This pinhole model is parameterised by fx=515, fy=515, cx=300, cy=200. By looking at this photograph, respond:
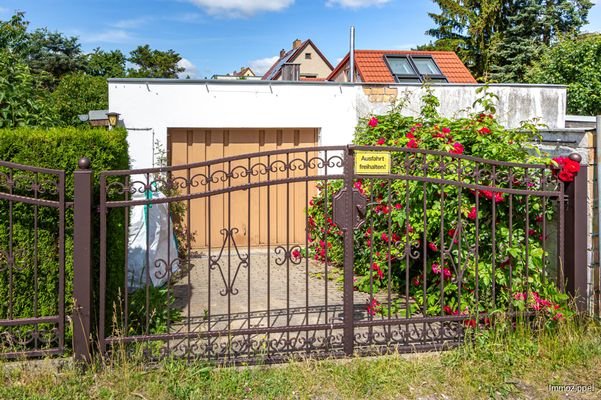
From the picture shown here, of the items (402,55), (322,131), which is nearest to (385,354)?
(322,131)

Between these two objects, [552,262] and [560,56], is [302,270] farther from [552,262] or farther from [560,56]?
[560,56]

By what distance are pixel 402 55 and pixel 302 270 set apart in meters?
9.37

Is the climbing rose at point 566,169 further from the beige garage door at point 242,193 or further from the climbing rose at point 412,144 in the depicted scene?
the beige garage door at point 242,193

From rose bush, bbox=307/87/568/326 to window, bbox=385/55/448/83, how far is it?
824 cm

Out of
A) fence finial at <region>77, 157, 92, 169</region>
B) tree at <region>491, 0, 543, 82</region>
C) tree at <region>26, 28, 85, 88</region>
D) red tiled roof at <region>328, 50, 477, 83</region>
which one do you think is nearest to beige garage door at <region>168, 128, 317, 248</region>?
fence finial at <region>77, 157, 92, 169</region>

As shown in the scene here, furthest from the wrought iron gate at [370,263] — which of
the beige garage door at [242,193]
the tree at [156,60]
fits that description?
the tree at [156,60]

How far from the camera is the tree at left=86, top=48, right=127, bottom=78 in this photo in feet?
129

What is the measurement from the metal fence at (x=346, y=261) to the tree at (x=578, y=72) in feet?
33.9

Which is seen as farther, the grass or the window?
the window

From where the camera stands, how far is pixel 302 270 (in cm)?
764

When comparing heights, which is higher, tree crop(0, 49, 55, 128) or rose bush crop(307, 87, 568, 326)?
tree crop(0, 49, 55, 128)

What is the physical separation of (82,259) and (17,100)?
242 centimetres

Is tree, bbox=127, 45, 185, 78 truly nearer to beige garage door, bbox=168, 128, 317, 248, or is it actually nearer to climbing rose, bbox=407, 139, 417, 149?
beige garage door, bbox=168, 128, 317, 248

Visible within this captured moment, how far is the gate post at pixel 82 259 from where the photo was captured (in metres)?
3.72
